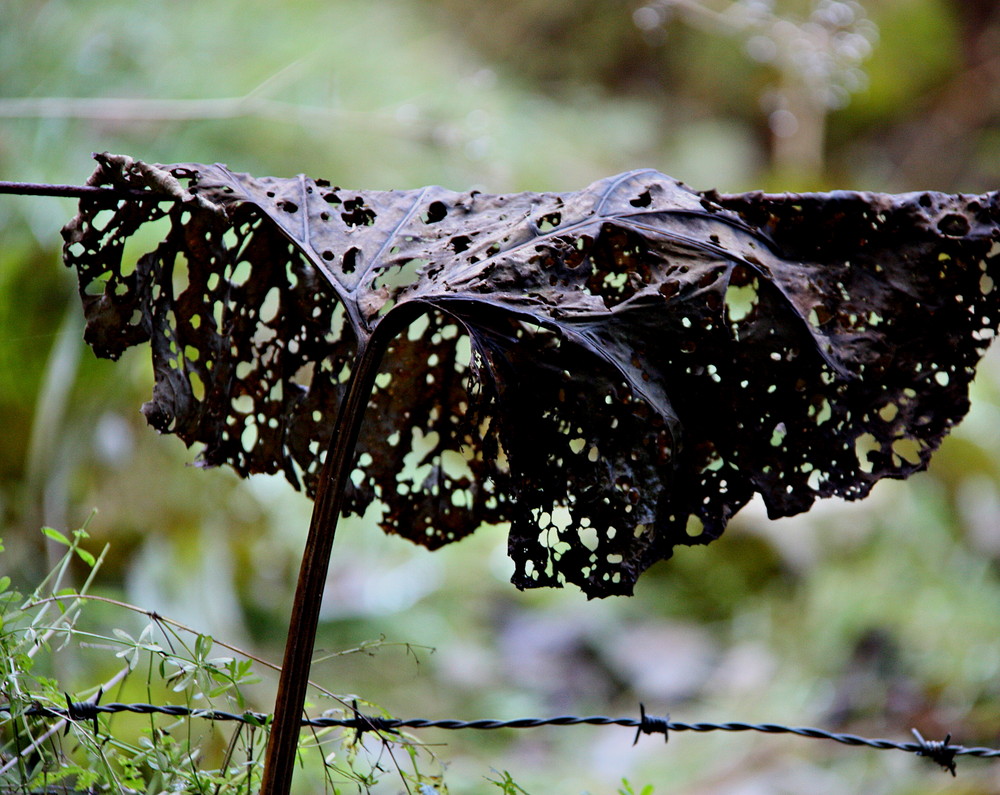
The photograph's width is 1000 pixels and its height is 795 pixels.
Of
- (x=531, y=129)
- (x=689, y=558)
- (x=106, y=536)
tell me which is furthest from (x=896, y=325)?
(x=531, y=129)

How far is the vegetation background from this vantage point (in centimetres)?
198

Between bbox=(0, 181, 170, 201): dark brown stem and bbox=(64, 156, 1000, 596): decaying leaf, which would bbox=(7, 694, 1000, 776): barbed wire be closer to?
bbox=(64, 156, 1000, 596): decaying leaf

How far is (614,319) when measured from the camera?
0.64 meters

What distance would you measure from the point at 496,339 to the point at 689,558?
2.84 meters

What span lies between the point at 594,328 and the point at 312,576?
28cm

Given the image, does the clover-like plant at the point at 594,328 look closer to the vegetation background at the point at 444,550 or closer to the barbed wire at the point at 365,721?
the barbed wire at the point at 365,721

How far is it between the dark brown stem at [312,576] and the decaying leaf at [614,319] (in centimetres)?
2

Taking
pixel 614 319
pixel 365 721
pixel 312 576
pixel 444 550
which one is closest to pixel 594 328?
pixel 614 319

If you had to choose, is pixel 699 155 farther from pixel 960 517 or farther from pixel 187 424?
pixel 187 424

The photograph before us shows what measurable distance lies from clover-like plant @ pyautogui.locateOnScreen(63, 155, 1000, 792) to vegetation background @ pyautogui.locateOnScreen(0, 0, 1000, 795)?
3.23 ft

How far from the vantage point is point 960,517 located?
3438 mm

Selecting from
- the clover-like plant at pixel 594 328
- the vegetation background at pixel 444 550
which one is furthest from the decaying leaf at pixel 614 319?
the vegetation background at pixel 444 550

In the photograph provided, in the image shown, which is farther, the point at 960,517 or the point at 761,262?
the point at 960,517

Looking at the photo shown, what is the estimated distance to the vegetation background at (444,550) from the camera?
1.98 m
